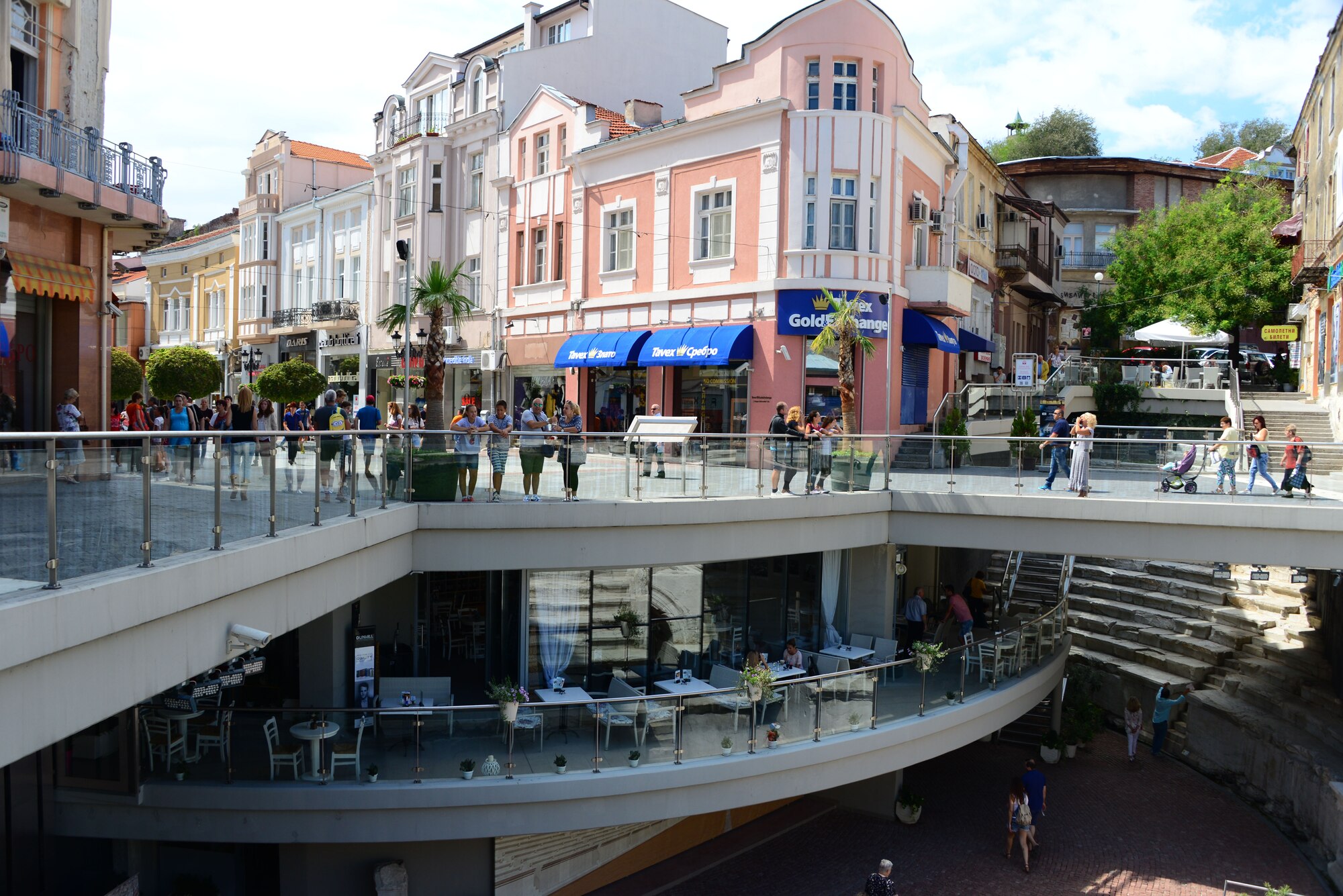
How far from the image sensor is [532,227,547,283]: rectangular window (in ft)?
103

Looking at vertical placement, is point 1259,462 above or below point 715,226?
below

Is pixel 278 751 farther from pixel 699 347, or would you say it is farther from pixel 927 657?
pixel 699 347

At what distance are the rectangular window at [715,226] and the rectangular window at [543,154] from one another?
697 cm

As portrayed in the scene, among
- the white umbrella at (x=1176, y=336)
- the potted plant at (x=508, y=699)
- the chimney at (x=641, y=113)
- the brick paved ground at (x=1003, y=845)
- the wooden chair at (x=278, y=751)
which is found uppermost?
the chimney at (x=641, y=113)

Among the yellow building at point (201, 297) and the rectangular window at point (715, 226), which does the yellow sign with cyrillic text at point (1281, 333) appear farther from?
the yellow building at point (201, 297)

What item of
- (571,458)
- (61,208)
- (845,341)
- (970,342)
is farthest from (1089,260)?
(61,208)

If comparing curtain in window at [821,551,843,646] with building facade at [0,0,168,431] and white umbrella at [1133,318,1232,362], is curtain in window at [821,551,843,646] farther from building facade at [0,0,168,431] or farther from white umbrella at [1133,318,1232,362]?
white umbrella at [1133,318,1232,362]

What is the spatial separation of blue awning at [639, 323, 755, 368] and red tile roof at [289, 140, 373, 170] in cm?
2588

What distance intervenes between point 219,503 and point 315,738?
465 cm

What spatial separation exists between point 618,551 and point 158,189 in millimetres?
10369

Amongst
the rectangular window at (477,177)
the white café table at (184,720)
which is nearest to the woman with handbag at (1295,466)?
the white café table at (184,720)

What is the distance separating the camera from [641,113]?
1216 inches

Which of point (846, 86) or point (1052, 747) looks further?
point (846, 86)

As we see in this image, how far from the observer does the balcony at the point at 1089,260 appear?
5150cm
